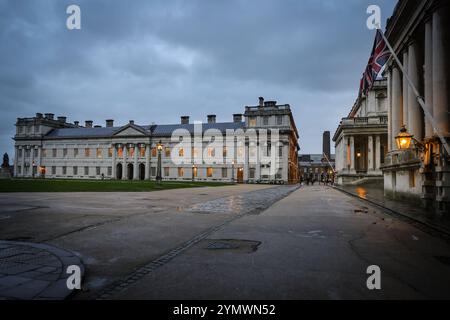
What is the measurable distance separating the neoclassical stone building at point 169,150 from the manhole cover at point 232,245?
58.7 m

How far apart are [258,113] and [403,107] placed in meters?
48.4

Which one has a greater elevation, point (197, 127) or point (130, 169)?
point (197, 127)

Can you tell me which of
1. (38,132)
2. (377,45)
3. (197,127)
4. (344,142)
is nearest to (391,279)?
(377,45)

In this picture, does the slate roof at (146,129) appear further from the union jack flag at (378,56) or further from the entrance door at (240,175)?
the union jack flag at (378,56)

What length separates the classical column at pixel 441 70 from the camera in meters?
12.7

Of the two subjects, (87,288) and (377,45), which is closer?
(87,288)

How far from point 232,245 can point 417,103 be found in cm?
1580

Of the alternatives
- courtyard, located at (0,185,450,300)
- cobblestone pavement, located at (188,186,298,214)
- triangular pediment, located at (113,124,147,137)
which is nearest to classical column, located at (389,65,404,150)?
cobblestone pavement, located at (188,186,298,214)

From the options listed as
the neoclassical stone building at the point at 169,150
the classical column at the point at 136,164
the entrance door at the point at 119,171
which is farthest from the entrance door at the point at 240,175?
the entrance door at the point at 119,171

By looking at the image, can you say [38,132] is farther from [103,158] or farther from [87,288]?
[87,288]

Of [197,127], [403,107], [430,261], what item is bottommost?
[430,261]

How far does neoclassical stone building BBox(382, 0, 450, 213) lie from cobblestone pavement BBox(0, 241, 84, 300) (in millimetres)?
10594

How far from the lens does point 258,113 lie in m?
66.7

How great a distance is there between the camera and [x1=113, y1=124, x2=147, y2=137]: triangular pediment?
73.9 meters
